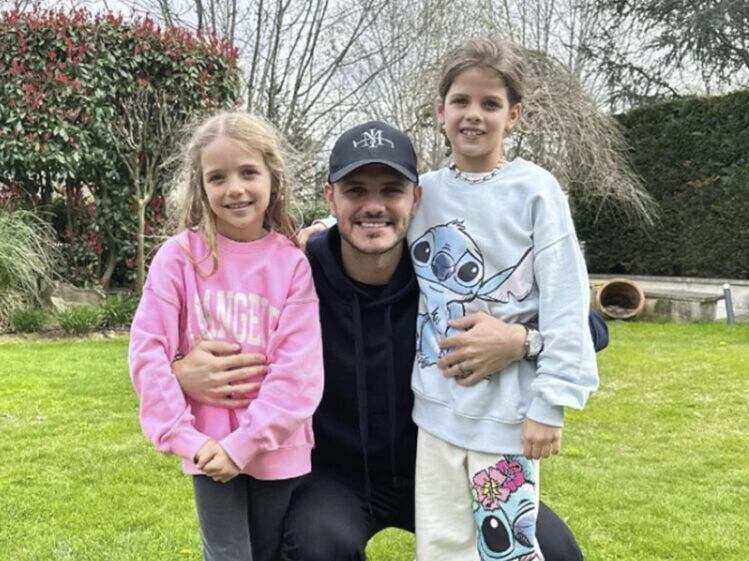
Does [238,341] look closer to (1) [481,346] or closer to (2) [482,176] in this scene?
(1) [481,346]

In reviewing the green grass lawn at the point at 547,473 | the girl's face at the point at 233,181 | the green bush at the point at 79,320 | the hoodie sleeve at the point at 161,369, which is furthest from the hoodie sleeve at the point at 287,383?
the green bush at the point at 79,320

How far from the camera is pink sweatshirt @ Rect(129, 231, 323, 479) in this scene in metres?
1.95

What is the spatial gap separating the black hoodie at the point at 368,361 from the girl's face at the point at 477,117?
13.7 inches

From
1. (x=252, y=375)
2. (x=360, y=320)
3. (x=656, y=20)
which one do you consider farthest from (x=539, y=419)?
(x=656, y=20)

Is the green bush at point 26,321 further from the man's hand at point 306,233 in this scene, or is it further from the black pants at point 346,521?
the black pants at point 346,521

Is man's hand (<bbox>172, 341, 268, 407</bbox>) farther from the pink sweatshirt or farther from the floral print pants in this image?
the floral print pants

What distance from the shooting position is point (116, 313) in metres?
8.91

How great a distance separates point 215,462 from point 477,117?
115cm

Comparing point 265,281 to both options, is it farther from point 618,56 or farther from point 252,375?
Result: point 618,56

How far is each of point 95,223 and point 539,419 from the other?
8783mm

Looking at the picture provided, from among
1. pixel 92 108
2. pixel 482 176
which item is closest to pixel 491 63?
pixel 482 176

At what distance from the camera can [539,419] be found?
1.97 metres

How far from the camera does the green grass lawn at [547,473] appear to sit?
3297 mm

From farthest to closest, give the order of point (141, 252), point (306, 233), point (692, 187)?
point (692, 187) → point (141, 252) → point (306, 233)
